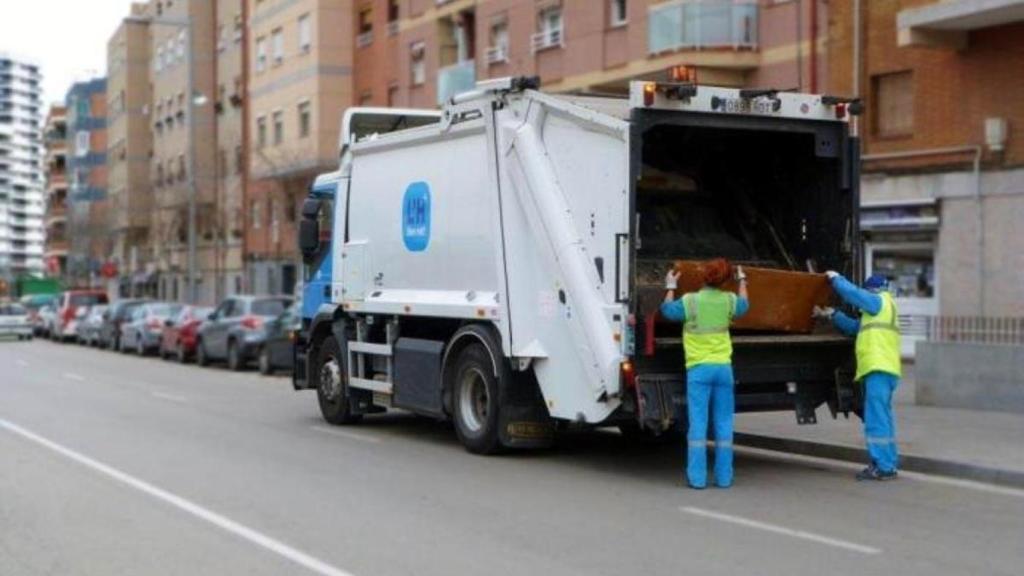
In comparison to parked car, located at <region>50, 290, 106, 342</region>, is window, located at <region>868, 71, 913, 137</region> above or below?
above

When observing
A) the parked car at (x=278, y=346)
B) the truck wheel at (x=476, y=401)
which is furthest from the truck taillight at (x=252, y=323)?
the truck wheel at (x=476, y=401)

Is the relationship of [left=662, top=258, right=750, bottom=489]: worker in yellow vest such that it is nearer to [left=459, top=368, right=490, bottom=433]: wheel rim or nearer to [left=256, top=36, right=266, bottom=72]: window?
[left=459, top=368, right=490, bottom=433]: wheel rim

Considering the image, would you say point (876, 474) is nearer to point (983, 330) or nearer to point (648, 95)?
point (648, 95)

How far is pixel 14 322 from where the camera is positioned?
45.7 m

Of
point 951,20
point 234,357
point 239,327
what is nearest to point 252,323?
point 239,327

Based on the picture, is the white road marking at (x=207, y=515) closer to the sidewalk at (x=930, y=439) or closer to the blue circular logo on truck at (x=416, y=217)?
the blue circular logo on truck at (x=416, y=217)

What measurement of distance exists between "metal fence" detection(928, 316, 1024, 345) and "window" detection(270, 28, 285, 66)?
36476 millimetres

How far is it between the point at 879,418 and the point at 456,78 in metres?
27.1

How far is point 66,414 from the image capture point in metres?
16.8

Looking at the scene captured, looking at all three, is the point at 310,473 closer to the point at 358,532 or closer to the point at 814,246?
the point at 358,532

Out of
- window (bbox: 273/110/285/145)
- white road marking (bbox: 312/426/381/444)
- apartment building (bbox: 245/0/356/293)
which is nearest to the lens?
white road marking (bbox: 312/426/381/444)

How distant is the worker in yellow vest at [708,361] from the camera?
10234mm

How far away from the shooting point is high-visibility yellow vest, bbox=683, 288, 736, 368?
10219 millimetres

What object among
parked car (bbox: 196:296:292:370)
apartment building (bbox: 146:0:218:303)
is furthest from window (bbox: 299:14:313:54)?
parked car (bbox: 196:296:292:370)
